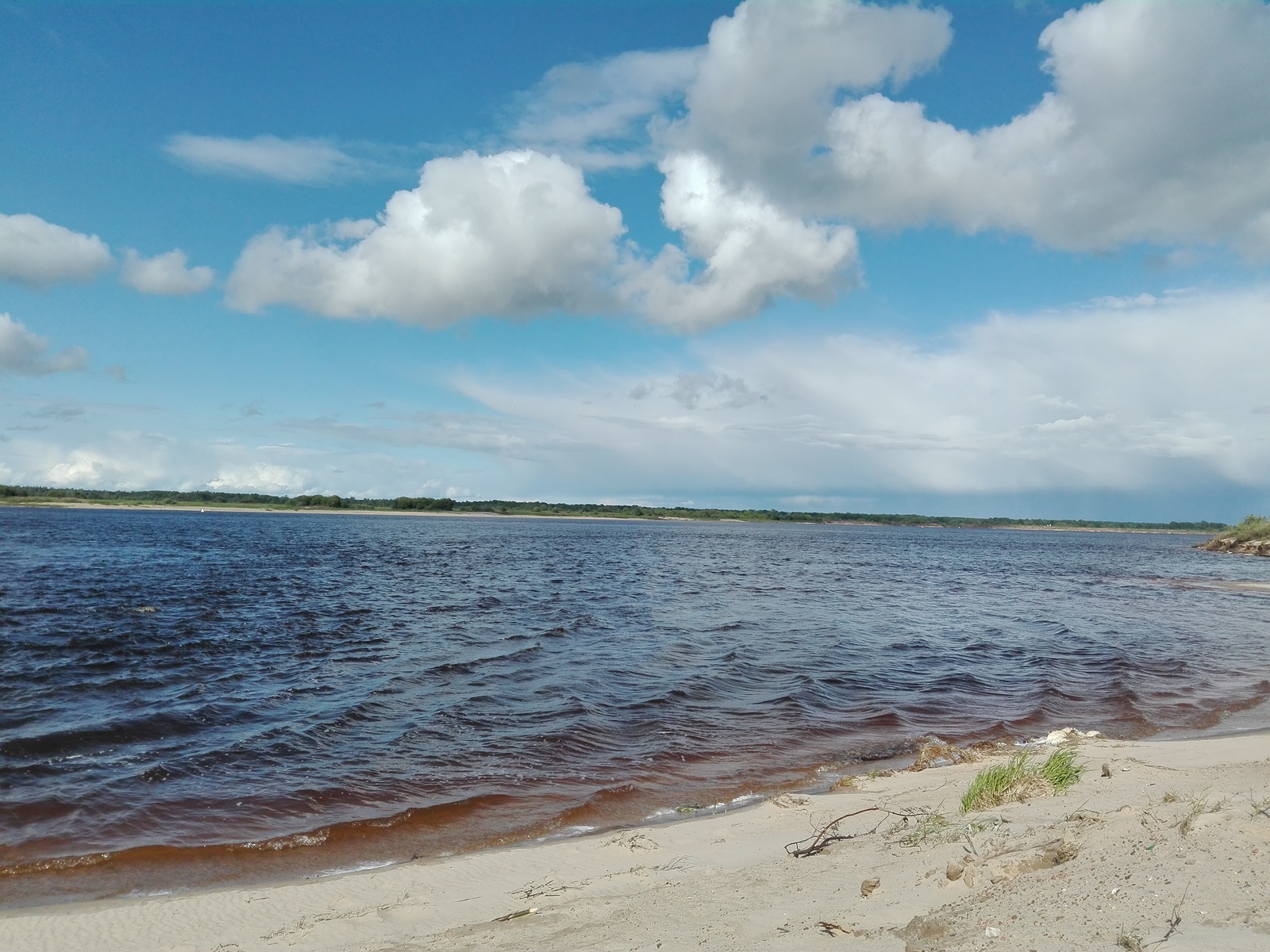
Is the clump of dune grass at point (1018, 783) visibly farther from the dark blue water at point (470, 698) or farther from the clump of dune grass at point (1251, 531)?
the clump of dune grass at point (1251, 531)

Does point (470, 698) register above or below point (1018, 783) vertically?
below

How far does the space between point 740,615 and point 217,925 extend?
25539 mm

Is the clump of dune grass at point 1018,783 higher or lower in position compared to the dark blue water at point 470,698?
higher

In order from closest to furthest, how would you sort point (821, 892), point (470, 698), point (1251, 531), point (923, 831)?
point (821, 892) < point (923, 831) < point (470, 698) < point (1251, 531)

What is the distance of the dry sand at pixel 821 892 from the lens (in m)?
4.99

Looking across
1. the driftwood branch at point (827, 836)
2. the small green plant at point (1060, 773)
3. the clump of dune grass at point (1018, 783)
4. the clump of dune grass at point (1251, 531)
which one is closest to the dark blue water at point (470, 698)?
the driftwood branch at point (827, 836)

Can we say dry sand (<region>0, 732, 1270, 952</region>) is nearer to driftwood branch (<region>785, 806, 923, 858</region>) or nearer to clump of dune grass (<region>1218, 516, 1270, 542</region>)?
driftwood branch (<region>785, 806, 923, 858</region>)

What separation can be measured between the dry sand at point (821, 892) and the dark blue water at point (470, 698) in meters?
1.55

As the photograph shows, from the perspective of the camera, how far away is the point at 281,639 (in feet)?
79.0

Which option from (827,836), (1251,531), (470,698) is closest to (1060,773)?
(827,836)

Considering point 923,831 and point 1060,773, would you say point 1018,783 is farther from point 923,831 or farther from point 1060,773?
point 923,831

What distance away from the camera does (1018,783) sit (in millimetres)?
8875

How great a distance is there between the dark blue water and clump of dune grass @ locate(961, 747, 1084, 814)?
4076mm

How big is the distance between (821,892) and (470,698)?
12.0m
